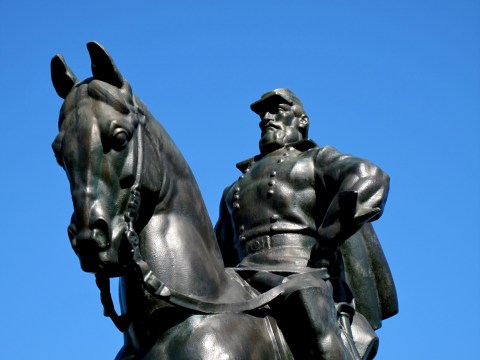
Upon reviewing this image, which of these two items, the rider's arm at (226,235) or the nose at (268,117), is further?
the nose at (268,117)

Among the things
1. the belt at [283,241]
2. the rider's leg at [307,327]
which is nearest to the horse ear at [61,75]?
the rider's leg at [307,327]

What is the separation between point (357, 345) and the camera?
26.9 feet

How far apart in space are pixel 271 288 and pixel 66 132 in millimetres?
1954

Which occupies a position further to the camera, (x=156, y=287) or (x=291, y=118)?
(x=291, y=118)

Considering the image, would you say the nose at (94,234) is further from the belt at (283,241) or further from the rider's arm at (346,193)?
the belt at (283,241)

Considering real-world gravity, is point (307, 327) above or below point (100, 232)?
below

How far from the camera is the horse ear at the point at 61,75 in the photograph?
6782mm

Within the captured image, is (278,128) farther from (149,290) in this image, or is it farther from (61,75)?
(149,290)

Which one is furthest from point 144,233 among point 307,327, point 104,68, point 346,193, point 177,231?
point 346,193

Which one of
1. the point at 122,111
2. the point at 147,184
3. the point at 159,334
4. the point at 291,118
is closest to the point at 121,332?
the point at 159,334

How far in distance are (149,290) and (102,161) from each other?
88cm

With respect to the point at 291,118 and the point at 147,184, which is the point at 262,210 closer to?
the point at 291,118

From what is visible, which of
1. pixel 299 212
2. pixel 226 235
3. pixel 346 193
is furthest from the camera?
pixel 226 235

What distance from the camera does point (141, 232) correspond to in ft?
21.2
